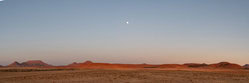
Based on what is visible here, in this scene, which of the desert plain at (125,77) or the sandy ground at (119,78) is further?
the desert plain at (125,77)

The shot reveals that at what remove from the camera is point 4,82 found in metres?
19.1

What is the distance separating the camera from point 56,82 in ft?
63.8

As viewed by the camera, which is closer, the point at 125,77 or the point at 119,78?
the point at 119,78

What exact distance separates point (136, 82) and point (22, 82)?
8928 mm

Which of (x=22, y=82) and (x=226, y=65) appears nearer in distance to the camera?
(x=22, y=82)

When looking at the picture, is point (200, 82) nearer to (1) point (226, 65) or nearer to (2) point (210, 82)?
(2) point (210, 82)

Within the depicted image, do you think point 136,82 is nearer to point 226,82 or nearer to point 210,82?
point 210,82

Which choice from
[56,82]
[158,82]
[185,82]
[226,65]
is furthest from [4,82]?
[226,65]

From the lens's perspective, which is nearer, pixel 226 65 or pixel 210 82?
pixel 210 82

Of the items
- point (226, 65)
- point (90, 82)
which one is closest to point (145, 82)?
point (90, 82)

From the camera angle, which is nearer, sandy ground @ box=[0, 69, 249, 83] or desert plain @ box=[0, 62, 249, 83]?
sandy ground @ box=[0, 69, 249, 83]

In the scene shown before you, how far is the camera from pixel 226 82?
20141mm

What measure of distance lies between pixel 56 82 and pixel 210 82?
1231cm

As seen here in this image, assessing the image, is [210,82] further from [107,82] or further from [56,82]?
[56,82]
